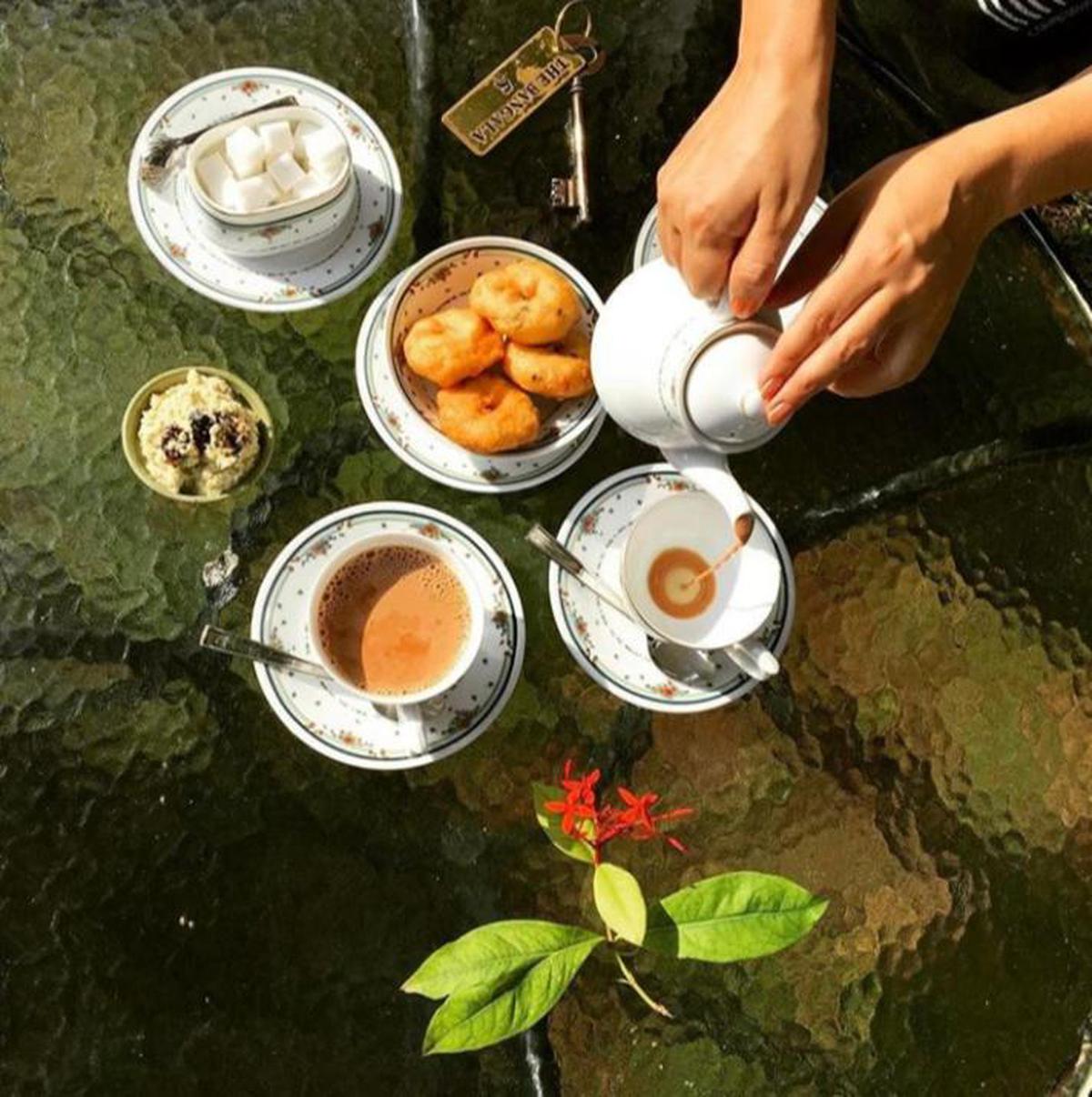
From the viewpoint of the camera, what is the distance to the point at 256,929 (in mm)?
1438

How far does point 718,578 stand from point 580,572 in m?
0.18

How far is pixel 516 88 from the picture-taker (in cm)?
156

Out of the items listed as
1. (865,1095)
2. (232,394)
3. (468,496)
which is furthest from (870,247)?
(865,1095)

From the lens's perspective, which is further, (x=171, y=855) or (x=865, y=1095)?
(x=865, y=1095)

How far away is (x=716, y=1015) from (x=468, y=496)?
726 millimetres

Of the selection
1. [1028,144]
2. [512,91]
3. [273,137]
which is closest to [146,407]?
[273,137]

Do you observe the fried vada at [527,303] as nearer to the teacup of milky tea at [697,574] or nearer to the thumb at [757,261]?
the teacup of milky tea at [697,574]

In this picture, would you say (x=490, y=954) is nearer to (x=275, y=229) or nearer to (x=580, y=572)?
(x=580, y=572)

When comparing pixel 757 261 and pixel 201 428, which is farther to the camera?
pixel 201 428

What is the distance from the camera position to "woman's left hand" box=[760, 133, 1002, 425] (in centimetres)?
105

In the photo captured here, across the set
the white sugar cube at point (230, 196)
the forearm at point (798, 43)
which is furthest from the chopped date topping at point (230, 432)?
the forearm at point (798, 43)

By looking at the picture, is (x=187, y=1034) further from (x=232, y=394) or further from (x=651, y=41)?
(x=651, y=41)

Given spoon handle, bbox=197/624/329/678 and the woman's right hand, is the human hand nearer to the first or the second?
the woman's right hand

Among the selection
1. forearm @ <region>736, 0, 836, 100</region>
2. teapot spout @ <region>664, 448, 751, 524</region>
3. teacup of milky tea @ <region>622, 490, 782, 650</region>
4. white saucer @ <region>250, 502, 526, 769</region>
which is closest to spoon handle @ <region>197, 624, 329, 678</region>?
white saucer @ <region>250, 502, 526, 769</region>
